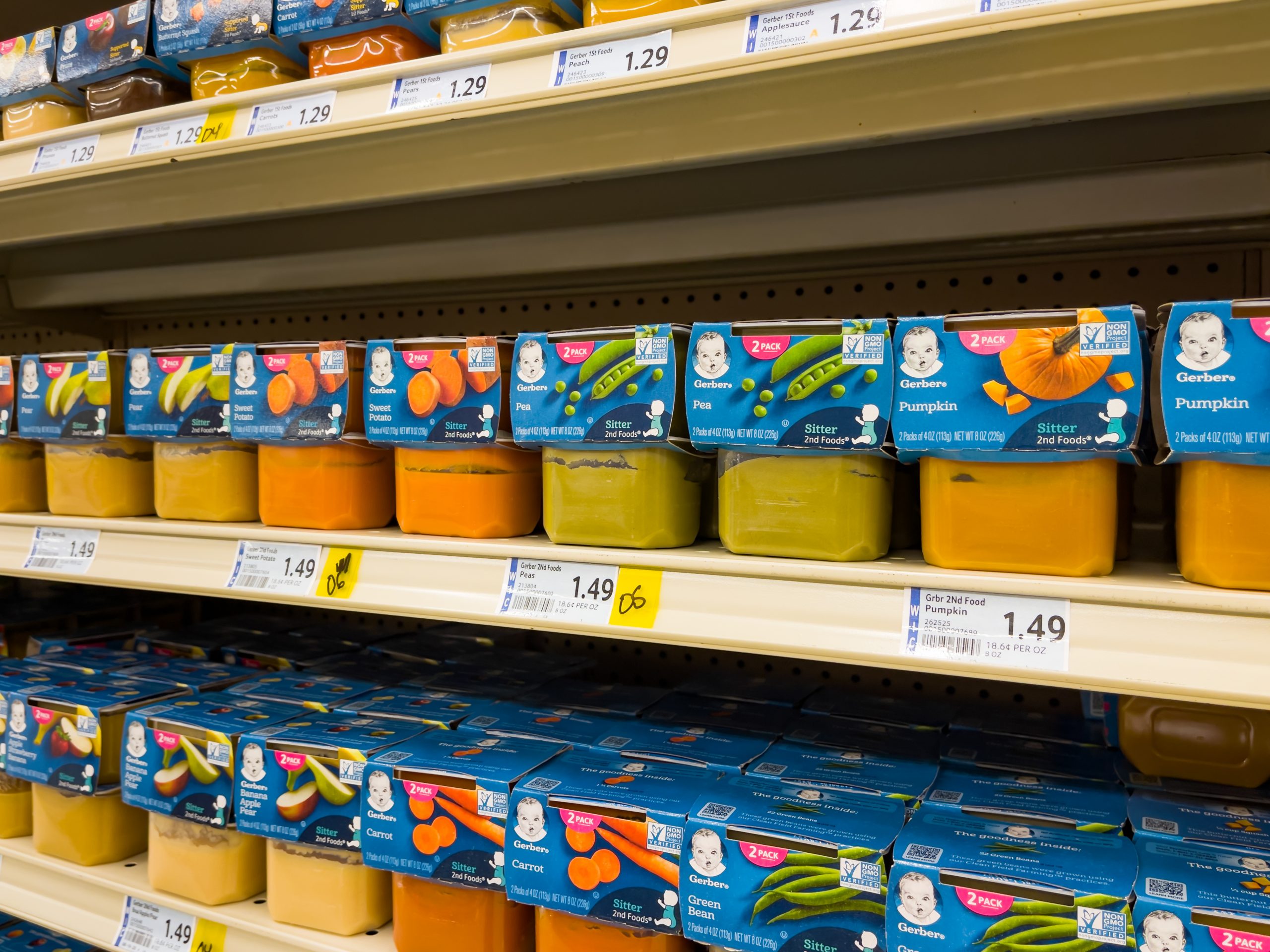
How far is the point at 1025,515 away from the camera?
2.74ft

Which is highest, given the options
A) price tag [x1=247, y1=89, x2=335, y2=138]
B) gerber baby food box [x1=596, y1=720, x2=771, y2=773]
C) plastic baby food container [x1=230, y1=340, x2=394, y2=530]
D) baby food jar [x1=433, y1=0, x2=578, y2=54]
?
baby food jar [x1=433, y1=0, x2=578, y2=54]

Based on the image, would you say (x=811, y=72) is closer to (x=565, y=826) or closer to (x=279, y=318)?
(x=565, y=826)

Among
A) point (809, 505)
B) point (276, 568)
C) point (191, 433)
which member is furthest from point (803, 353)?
point (191, 433)

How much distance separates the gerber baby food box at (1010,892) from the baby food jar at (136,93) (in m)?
1.47

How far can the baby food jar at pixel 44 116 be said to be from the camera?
1.46 meters

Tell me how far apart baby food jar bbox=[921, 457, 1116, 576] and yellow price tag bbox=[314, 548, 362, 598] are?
0.69m

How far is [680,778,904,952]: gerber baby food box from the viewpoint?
0.85 meters

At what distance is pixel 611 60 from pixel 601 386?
0.35 meters

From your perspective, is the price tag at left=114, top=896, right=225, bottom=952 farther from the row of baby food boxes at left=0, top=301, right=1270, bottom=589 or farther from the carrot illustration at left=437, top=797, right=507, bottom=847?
the row of baby food boxes at left=0, top=301, right=1270, bottom=589

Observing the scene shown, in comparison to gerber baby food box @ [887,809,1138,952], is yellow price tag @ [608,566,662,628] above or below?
above

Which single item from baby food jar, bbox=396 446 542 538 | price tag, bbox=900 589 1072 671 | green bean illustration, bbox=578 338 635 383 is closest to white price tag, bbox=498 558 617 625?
baby food jar, bbox=396 446 542 538

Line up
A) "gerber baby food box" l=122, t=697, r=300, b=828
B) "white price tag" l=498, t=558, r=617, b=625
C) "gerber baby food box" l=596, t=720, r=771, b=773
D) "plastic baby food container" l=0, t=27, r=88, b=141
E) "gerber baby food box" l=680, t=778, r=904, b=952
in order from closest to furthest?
"gerber baby food box" l=680, t=778, r=904, b=952 < "white price tag" l=498, t=558, r=617, b=625 < "gerber baby food box" l=596, t=720, r=771, b=773 < "gerber baby food box" l=122, t=697, r=300, b=828 < "plastic baby food container" l=0, t=27, r=88, b=141

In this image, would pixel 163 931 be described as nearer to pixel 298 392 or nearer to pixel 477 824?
pixel 477 824

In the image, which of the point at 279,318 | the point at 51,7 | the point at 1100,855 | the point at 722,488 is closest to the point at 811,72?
the point at 722,488
